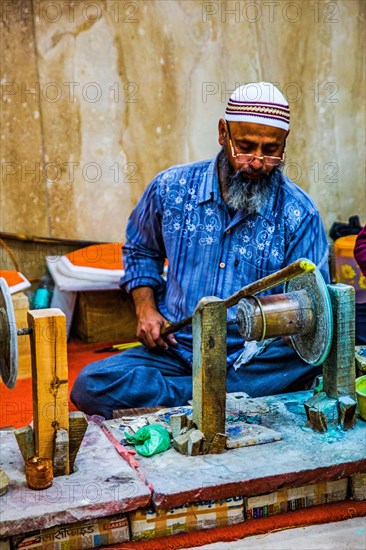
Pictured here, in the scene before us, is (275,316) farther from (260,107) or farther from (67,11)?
(67,11)

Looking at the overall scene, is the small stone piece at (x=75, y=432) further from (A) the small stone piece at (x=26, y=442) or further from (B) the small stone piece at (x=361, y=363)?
(B) the small stone piece at (x=361, y=363)

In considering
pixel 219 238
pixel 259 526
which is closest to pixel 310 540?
pixel 259 526

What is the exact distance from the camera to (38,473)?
300 cm

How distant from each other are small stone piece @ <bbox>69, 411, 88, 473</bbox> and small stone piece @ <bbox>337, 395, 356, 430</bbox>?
3.65 ft

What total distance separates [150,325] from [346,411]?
115 cm

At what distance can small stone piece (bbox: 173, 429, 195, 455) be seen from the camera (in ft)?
10.9

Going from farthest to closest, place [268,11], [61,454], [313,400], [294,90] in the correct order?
[294,90], [268,11], [313,400], [61,454]

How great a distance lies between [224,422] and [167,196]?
54.6 inches

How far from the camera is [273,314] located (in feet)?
10.8

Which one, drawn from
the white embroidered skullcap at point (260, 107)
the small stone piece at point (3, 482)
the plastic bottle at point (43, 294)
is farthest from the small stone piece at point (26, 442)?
the plastic bottle at point (43, 294)

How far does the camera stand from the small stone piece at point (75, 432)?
3.17 meters

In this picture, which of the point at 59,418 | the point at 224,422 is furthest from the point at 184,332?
the point at 59,418

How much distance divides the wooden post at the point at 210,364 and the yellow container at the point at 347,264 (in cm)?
349

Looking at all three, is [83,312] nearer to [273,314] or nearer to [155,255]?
[155,255]
